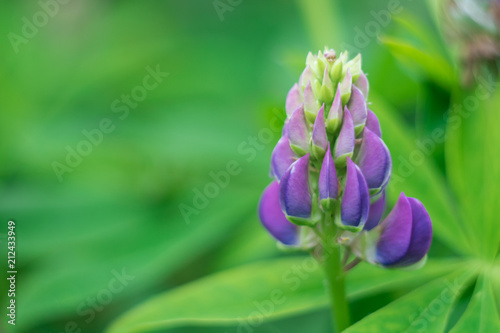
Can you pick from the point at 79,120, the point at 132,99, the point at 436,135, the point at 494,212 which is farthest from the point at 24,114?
the point at 494,212

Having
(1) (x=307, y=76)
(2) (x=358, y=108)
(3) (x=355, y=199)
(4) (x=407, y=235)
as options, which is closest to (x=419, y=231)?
(4) (x=407, y=235)

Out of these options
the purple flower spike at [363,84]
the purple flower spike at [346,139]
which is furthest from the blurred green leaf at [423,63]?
the purple flower spike at [346,139]

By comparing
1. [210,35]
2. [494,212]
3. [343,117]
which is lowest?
[494,212]

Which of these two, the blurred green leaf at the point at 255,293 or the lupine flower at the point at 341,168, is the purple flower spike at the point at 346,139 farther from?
the blurred green leaf at the point at 255,293

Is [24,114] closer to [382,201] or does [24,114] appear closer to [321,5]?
[321,5]

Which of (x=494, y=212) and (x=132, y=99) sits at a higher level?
(x=132, y=99)

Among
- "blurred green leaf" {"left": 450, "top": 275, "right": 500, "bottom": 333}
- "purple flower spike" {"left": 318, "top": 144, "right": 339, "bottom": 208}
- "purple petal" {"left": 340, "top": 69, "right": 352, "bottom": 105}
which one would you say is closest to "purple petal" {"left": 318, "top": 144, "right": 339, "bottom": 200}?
"purple flower spike" {"left": 318, "top": 144, "right": 339, "bottom": 208}

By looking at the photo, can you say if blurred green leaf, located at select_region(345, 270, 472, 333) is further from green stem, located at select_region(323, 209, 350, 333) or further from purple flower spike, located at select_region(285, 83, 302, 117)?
purple flower spike, located at select_region(285, 83, 302, 117)
